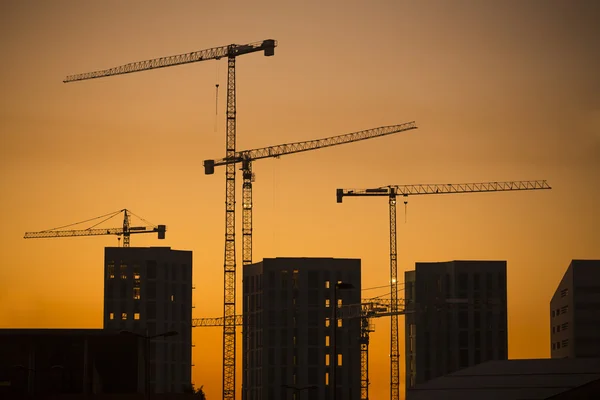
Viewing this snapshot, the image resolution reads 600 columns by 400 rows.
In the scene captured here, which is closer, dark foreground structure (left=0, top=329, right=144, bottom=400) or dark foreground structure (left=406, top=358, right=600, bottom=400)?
dark foreground structure (left=406, top=358, right=600, bottom=400)

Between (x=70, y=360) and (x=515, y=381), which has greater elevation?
(x=70, y=360)

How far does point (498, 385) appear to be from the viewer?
146 m

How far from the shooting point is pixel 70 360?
164 metres

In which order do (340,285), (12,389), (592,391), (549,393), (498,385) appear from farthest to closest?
(12,389)
(498,385)
(549,393)
(592,391)
(340,285)

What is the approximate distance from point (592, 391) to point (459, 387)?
2466 cm

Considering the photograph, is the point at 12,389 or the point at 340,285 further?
the point at 12,389

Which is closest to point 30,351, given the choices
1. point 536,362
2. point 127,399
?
point 127,399

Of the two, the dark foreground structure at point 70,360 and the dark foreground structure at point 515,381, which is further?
the dark foreground structure at point 70,360

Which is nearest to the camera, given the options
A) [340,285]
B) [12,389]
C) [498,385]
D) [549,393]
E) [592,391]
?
[340,285]

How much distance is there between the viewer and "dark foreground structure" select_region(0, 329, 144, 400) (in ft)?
532

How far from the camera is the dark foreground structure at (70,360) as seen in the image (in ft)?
532

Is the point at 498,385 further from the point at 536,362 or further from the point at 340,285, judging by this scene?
the point at 340,285

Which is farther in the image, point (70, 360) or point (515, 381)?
point (70, 360)

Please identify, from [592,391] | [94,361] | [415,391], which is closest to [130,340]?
[94,361]
